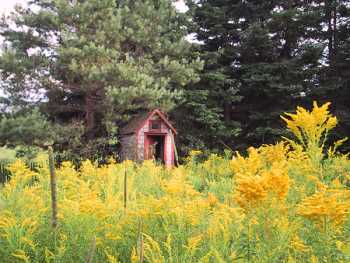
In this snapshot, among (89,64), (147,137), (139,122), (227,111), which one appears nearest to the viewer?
(89,64)

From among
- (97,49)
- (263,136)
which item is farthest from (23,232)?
(263,136)

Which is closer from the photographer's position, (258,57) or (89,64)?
(89,64)

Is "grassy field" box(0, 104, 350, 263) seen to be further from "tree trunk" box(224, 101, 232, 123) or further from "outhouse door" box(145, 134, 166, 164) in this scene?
"tree trunk" box(224, 101, 232, 123)

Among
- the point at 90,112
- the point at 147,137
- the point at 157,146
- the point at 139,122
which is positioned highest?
the point at 90,112

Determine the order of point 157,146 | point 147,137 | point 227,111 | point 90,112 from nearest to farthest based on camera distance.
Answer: point 147,137 → point 90,112 → point 157,146 → point 227,111

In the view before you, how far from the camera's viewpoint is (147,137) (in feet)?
51.5

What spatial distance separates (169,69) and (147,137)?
2.75 m

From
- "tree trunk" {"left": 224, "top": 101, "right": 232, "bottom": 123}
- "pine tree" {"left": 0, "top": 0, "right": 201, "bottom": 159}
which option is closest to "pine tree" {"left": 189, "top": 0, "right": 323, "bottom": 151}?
"tree trunk" {"left": 224, "top": 101, "right": 232, "bottom": 123}

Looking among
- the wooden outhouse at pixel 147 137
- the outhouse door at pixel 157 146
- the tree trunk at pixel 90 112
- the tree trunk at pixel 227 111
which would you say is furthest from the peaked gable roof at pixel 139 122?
the tree trunk at pixel 227 111

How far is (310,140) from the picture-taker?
11.0 feet

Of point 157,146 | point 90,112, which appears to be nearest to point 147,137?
point 157,146

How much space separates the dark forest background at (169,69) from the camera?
13.9 meters

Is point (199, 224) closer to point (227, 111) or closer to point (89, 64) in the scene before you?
point (89, 64)

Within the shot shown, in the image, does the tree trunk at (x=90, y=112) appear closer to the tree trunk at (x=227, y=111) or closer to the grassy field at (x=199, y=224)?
the tree trunk at (x=227, y=111)
